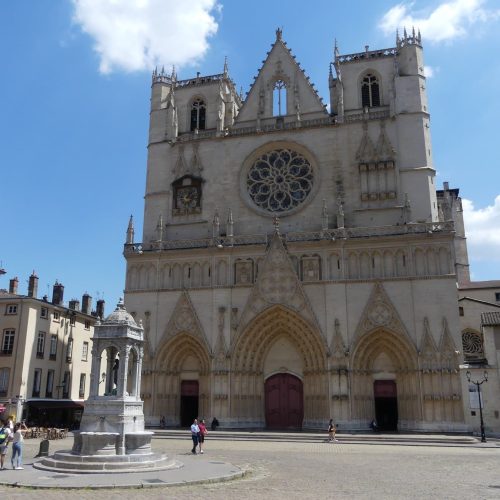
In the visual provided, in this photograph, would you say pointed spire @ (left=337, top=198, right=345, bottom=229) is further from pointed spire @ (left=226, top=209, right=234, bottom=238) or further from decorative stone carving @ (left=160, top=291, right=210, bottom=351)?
decorative stone carving @ (left=160, top=291, right=210, bottom=351)

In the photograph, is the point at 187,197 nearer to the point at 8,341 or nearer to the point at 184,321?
the point at 184,321

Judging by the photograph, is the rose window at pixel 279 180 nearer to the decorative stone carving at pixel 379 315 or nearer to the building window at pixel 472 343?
the decorative stone carving at pixel 379 315

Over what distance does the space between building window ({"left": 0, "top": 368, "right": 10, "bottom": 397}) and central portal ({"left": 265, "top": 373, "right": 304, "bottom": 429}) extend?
17.6m

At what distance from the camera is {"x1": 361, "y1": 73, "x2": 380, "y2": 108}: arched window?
123 ft

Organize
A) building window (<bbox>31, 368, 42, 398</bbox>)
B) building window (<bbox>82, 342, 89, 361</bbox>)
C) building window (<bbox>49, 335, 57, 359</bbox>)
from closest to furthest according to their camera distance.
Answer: building window (<bbox>31, 368, 42, 398</bbox>) < building window (<bbox>49, 335, 57, 359</bbox>) < building window (<bbox>82, 342, 89, 361</bbox>)

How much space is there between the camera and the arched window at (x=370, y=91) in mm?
37594

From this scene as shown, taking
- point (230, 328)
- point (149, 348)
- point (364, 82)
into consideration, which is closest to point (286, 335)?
point (230, 328)

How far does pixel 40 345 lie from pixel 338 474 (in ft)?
96.0

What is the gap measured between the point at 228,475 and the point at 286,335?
775 inches

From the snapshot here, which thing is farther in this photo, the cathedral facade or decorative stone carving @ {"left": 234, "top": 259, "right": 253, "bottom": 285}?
decorative stone carving @ {"left": 234, "top": 259, "right": 253, "bottom": 285}

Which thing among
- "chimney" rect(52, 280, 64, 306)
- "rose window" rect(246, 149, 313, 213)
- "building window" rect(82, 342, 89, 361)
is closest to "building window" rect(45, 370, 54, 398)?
"building window" rect(82, 342, 89, 361)

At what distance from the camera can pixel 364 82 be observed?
38188mm

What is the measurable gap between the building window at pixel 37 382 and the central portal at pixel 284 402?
16.5 m

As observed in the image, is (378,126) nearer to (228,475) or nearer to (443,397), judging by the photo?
(443,397)
